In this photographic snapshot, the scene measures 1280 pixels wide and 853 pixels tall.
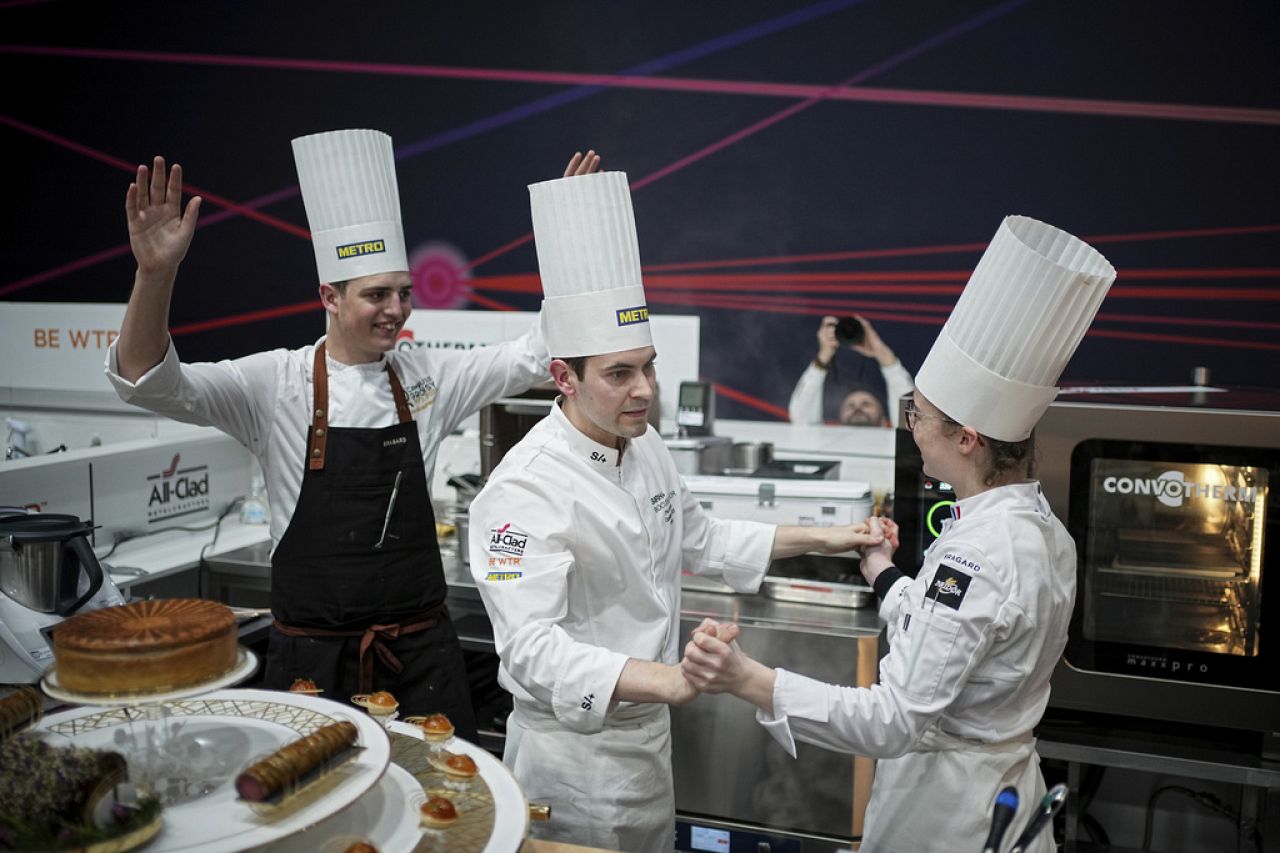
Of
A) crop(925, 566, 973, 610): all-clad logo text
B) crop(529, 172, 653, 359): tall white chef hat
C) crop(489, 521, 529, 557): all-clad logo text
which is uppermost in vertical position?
crop(529, 172, 653, 359): tall white chef hat

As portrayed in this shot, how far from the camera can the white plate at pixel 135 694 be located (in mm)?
1289

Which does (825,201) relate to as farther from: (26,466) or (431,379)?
(26,466)

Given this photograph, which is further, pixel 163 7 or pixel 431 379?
pixel 163 7

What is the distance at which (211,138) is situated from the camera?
16.2 feet

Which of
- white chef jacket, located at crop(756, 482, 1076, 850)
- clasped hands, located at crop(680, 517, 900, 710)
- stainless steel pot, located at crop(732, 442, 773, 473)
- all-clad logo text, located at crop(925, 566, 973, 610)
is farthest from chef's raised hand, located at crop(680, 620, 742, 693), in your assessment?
stainless steel pot, located at crop(732, 442, 773, 473)

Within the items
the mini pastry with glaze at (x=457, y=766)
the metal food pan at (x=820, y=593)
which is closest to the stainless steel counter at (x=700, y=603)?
the metal food pan at (x=820, y=593)

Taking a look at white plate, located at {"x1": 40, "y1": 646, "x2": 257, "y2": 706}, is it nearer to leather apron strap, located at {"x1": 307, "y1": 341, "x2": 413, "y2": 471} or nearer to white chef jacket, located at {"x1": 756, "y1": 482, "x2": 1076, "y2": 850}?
white chef jacket, located at {"x1": 756, "y1": 482, "x2": 1076, "y2": 850}

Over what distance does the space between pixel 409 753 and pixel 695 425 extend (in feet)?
7.08

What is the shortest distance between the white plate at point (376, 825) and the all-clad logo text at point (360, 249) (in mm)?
1571

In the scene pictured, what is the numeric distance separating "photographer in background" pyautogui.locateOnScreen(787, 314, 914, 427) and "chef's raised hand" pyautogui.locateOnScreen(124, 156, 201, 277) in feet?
8.16

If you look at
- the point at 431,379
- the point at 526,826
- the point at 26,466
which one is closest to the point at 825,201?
the point at 431,379

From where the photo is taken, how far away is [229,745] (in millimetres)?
1507

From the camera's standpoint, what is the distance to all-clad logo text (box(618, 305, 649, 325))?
2104 millimetres

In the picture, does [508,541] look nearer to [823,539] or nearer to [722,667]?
[722,667]
